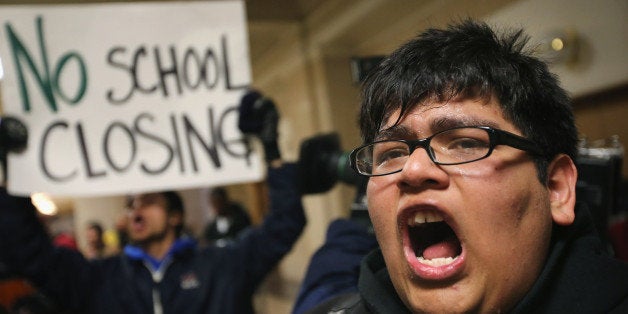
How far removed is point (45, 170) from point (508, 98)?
1.35 metres

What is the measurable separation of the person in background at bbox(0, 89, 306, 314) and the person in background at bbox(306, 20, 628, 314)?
2.59 feet

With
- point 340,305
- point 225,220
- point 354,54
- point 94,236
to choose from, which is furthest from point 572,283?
point 94,236

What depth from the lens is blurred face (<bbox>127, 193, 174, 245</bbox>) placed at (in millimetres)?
1935

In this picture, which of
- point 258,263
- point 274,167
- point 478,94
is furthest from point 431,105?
point 258,263

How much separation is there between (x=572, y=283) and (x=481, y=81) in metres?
0.32

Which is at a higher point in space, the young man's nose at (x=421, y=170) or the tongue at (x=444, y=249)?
A: the young man's nose at (x=421, y=170)

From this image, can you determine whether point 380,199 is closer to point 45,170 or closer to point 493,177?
point 493,177

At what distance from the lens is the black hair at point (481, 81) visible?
82 cm

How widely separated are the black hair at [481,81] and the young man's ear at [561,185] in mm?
20

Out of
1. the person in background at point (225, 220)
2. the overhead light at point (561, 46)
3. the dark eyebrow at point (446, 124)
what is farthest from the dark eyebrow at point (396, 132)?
the person in background at point (225, 220)

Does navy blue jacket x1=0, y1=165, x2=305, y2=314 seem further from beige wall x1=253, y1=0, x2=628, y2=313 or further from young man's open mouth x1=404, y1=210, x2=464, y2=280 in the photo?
young man's open mouth x1=404, y1=210, x2=464, y2=280

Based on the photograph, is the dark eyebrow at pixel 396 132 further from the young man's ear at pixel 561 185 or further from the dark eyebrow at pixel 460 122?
the young man's ear at pixel 561 185

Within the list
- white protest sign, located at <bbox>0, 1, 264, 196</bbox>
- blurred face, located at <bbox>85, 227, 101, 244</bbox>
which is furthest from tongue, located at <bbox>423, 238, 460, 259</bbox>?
blurred face, located at <bbox>85, 227, 101, 244</bbox>

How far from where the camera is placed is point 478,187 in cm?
77
